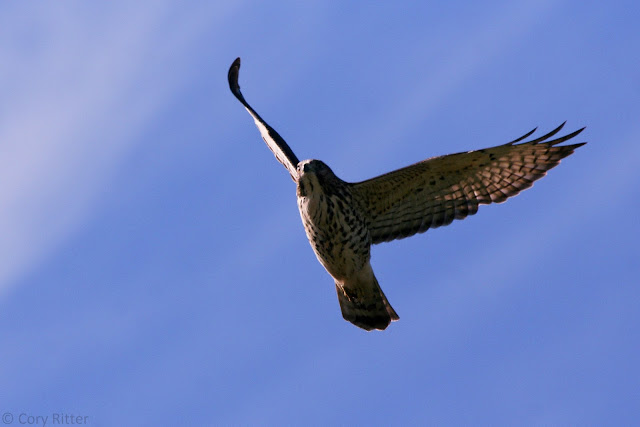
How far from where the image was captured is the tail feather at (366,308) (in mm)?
10945

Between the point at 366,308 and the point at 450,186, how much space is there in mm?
1546

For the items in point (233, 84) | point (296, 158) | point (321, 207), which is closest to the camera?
point (321, 207)

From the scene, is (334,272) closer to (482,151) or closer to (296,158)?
(296,158)

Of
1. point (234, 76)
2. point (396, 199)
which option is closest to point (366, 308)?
point (396, 199)

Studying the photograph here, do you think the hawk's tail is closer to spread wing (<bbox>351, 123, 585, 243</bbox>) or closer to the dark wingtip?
spread wing (<bbox>351, 123, 585, 243</bbox>)

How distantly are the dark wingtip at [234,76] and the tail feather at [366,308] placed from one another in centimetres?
254

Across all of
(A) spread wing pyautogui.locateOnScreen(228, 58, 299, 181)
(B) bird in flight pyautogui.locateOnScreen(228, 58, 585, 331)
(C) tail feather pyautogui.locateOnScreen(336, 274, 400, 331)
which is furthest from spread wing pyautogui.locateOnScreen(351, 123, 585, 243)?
(A) spread wing pyautogui.locateOnScreen(228, 58, 299, 181)

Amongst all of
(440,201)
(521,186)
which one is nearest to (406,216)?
(440,201)

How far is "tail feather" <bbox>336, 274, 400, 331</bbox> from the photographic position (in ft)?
35.9

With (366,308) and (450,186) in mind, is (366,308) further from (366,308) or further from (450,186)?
(450,186)

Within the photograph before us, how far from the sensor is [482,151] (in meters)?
10.7

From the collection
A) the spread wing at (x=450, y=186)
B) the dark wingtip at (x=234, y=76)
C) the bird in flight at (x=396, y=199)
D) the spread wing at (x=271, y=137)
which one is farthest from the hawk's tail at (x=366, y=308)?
the dark wingtip at (x=234, y=76)

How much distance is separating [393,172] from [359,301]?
4.85 ft

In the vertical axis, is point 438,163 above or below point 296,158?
below
